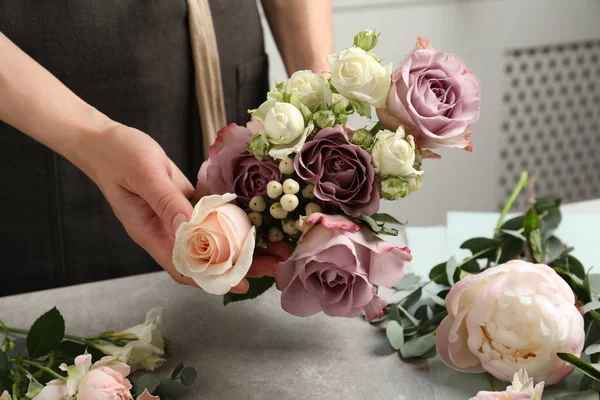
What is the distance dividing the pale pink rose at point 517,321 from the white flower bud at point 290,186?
6.7 inches

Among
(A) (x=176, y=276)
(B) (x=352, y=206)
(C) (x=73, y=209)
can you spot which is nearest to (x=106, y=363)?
(A) (x=176, y=276)

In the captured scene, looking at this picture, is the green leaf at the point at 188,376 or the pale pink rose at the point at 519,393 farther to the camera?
the green leaf at the point at 188,376

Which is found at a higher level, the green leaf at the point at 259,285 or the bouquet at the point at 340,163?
the bouquet at the point at 340,163

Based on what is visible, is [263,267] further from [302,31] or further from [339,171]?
[302,31]

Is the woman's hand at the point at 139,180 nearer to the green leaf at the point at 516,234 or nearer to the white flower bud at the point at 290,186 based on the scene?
the white flower bud at the point at 290,186

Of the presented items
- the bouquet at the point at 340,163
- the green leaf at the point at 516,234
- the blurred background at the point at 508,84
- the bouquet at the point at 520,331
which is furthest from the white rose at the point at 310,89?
the blurred background at the point at 508,84

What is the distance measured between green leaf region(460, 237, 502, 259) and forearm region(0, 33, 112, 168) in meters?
0.43

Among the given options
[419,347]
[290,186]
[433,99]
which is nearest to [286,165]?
[290,186]

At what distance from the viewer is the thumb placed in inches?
22.5

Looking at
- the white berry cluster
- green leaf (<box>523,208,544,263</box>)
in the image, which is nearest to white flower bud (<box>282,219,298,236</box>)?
the white berry cluster

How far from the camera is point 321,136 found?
1.83 feet

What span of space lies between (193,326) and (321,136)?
0.29 metres

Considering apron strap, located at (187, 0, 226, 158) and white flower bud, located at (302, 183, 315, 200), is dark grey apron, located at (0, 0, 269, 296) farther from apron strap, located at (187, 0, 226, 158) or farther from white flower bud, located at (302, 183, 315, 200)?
white flower bud, located at (302, 183, 315, 200)

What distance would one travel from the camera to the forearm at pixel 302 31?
973 millimetres
